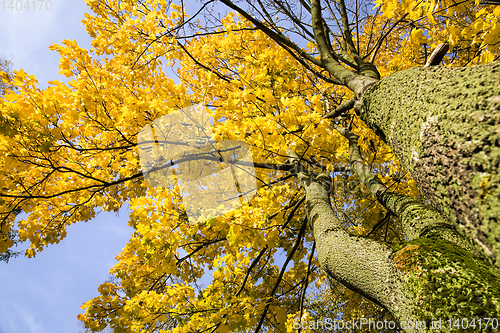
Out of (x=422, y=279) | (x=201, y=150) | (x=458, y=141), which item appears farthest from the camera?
(x=201, y=150)

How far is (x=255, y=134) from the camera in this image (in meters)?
2.40

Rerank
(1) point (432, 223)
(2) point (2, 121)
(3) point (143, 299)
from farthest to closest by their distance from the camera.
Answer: (3) point (143, 299), (2) point (2, 121), (1) point (432, 223)

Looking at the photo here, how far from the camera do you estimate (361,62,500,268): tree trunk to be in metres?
0.65

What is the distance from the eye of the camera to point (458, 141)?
76 centimetres

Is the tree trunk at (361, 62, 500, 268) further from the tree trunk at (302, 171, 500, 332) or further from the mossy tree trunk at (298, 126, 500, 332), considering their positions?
the tree trunk at (302, 171, 500, 332)

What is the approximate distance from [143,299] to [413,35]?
423cm

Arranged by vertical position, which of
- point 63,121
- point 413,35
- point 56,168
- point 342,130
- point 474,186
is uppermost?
point 342,130

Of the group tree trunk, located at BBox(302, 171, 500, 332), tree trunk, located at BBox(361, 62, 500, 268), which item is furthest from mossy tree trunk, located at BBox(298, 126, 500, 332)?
tree trunk, located at BBox(361, 62, 500, 268)

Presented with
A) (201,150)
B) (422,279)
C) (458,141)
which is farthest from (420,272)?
(201,150)

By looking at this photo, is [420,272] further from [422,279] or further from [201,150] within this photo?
[201,150]

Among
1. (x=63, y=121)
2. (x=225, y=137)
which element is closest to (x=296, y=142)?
(x=225, y=137)

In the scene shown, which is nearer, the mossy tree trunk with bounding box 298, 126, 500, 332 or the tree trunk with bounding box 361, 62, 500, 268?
the tree trunk with bounding box 361, 62, 500, 268

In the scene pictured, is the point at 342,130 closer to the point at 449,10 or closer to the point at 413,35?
the point at 413,35

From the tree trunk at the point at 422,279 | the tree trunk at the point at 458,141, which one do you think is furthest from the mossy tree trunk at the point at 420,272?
the tree trunk at the point at 458,141
